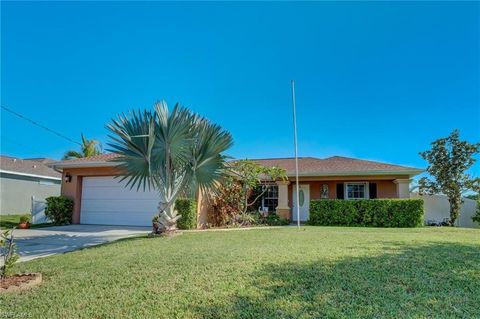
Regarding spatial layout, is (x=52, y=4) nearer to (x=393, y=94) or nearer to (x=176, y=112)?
(x=176, y=112)

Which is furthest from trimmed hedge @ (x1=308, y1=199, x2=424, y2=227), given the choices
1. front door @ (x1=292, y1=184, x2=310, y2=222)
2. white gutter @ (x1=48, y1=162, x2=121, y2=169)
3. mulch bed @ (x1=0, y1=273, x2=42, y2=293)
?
mulch bed @ (x1=0, y1=273, x2=42, y2=293)

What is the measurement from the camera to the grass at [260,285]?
3746mm

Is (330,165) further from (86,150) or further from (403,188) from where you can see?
(86,150)

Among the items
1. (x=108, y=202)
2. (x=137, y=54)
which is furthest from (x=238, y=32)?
(x=108, y=202)

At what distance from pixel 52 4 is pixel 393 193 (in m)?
18.2

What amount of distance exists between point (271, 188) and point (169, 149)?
10.0 m

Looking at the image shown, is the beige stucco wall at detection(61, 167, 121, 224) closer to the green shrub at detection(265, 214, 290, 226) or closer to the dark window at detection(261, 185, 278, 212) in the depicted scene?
the green shrub at detection(265, 214, 290, 226)

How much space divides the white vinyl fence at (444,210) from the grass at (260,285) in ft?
44.9

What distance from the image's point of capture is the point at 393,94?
1662 centimetres

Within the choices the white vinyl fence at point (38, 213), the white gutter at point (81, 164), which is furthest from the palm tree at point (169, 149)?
the white vinyl fence at point (38, 213)

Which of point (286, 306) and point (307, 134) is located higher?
point (307, 134)

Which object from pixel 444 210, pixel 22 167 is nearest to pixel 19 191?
pixel 22 167

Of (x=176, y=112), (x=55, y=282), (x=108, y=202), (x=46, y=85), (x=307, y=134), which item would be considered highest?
(x=46, y=85)

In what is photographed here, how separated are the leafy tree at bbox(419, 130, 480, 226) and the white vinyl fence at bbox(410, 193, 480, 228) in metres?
0.78
